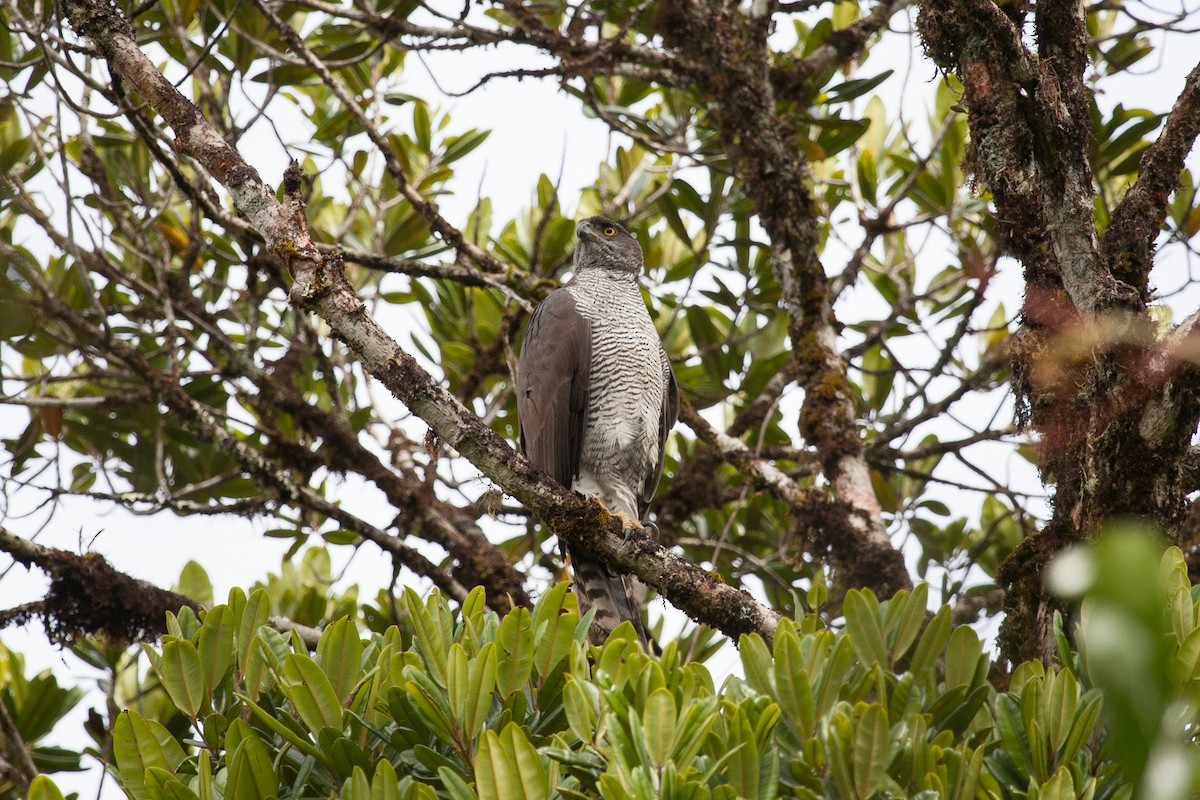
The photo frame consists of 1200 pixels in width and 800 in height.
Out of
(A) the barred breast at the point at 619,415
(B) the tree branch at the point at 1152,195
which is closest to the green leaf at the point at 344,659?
(B) the tree branch at the point at 1152,195

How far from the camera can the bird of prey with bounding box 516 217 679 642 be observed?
5.65 meters

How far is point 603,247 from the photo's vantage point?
6.70 metres

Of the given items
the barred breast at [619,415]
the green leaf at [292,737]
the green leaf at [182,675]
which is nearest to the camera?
the green leaf at [292,737]

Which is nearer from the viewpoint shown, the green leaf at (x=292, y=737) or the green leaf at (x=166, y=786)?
the green leaf at (x=166, y=786)

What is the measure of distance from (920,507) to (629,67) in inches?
131

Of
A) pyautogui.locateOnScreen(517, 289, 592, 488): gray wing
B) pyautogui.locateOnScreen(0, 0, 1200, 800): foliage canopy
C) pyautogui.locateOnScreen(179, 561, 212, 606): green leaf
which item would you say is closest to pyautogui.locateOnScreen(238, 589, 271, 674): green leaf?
pyautogui.locateOnScreen(0, 0, 1200, 800): foliage canopy

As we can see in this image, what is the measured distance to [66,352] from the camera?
21.6 feet

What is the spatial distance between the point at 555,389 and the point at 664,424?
78cm

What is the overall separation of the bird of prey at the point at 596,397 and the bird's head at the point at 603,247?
41 cm

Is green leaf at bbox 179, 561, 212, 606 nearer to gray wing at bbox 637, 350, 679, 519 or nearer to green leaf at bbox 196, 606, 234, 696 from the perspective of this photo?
gray wing at bbox 637, 350, 679, 519

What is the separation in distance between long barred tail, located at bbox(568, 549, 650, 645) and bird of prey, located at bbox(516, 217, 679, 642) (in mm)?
596

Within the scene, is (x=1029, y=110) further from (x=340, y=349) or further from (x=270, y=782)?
→ (x=340, y=349)

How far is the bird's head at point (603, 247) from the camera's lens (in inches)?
263

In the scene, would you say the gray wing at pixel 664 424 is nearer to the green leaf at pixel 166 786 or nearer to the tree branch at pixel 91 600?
the tree branch at pixel 91 600
